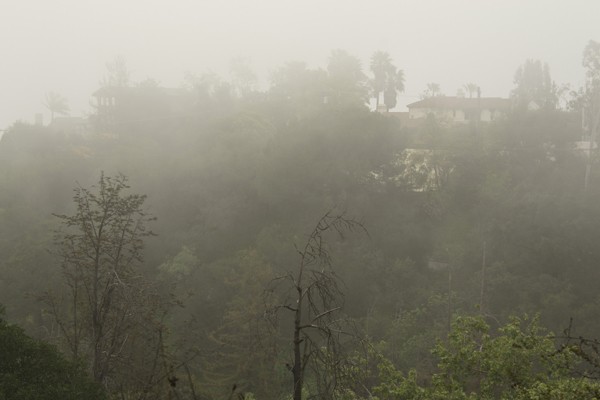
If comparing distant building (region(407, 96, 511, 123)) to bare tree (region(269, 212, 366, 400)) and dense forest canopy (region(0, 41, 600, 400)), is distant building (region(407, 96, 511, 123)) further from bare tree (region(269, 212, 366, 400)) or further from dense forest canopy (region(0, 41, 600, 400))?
bare tree (region(269, 212, 366, 400))

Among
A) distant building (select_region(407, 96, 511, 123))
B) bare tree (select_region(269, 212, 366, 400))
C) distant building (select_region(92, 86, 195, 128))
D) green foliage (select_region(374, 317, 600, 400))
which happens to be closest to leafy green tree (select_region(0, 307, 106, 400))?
bare tree (select_region(269, 212, 366, 400))

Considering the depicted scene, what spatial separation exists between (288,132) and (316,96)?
29.7 ft

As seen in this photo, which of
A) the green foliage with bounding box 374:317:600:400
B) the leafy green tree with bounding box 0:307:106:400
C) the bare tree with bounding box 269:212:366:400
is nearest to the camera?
the bare tree with bounding box 269:212:366:400

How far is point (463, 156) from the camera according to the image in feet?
110

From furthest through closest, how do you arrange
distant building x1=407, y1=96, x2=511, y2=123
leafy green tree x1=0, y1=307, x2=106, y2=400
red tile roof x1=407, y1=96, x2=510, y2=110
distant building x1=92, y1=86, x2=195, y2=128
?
red tile roof x1=407, y1=96, x2=510, y2=110 → distant building x1=407, y1=96, x2=511, y2=123 → distant building x1=92, y1=86, x2=195, y2=128 → leafy green tree x1=0, y1=307, x2=106, y2=400

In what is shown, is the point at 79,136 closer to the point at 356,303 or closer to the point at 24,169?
the point at 24,169

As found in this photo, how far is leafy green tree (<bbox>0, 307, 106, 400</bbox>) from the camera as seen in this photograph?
8.38 metres

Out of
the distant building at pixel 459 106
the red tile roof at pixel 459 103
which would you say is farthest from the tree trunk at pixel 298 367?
the red tile roof at pixel 459 103

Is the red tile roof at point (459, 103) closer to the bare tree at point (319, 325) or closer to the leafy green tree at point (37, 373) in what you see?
the leafy green tree at point (37, 373)

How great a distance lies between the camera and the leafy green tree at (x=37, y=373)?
27.5 ft

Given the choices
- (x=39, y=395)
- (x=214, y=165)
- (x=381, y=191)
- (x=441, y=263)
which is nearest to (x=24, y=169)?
(x=214, y=165)

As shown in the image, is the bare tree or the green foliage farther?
the green foliage

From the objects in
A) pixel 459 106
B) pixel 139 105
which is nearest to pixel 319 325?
pixel 139 105

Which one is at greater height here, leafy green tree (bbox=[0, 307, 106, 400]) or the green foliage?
leafy green tree (bbox=[0, 307, 106, 400])
